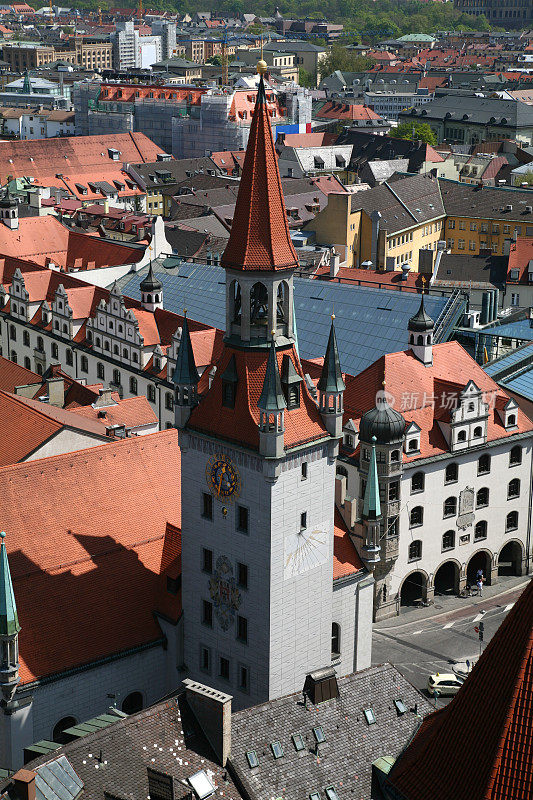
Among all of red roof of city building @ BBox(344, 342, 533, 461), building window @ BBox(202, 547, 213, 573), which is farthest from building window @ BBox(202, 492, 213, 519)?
red roof of city building @ BBox(344, 342, 533, 461)

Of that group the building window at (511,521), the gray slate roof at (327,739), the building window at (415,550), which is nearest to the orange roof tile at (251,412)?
the gray slate roof at (327,739)

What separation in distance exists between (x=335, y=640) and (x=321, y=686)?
11.9 m

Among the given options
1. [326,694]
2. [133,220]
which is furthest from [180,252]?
[326,694]

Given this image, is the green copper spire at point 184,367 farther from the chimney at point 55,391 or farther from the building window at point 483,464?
the chimney at point 55,391

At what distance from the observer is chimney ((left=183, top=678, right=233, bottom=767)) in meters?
53.1

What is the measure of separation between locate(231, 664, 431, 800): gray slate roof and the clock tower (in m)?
5.36

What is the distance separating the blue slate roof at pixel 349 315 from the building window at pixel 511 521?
49.5 ft

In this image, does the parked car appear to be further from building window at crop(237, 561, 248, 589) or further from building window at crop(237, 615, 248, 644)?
building window at crop(237, 561, 248, 589)

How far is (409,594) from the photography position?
306 ft

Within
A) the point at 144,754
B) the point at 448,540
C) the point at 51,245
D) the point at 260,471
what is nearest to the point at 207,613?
the point at 260,471

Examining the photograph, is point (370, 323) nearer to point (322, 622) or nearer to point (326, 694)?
point (322, 622)

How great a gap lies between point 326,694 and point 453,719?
19.5m

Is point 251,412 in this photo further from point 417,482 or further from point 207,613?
point 417,482

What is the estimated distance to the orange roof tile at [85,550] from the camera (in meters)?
63.7
